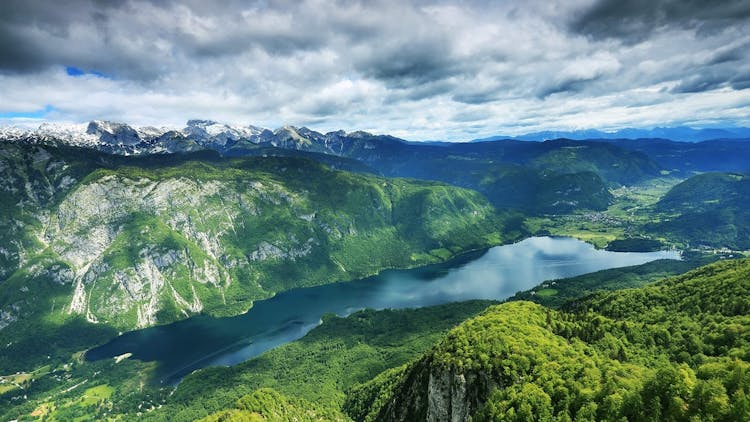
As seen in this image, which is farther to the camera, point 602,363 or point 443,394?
point 443,394

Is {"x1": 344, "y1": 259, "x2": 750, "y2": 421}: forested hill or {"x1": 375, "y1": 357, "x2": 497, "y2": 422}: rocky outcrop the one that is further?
{"x1": 375, "y1": 357, "x2": 497, "y2": 422}: rocky outcrop

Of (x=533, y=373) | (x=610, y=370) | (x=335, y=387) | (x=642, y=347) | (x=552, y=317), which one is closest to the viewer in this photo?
(x=610, y=370)

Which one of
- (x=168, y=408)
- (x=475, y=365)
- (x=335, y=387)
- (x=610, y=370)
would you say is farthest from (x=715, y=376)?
(x=168, y=408)

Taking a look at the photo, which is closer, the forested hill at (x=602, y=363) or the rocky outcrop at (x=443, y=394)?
the forested hill at (x=602, y=363)

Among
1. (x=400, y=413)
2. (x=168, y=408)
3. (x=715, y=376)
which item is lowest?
(x=168, y=408)

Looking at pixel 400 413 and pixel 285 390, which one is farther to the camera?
pixel 285 390

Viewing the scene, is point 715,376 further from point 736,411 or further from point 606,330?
point 606,330

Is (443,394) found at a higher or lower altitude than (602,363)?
lower

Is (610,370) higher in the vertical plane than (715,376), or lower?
lower
